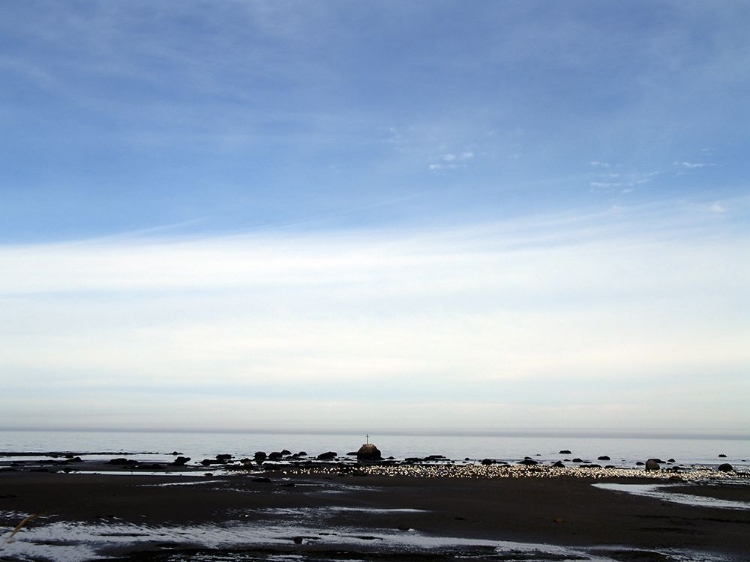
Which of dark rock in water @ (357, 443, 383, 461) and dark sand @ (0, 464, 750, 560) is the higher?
→ dark sand @ (0, 464, 750, 560)

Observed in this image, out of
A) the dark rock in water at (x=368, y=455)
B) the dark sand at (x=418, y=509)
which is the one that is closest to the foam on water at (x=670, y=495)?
the dark sand at (x=418, y=509)

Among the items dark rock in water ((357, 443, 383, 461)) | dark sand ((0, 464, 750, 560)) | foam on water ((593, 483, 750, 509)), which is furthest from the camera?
dark rock in water ((357, 443, 383, 461))

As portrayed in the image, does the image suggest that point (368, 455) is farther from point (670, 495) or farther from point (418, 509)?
point (418, 509)

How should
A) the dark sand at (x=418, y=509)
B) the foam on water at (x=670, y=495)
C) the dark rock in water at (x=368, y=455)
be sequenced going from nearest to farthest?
1. the dark sand at (x=418, y=509)
2. the foam on water at (x=670, y=495)
3. the dark rock in water at (x=368, y=455)

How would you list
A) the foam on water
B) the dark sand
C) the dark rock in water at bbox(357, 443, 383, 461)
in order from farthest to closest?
the dark rock in water at bbox(357, 443, 383, 461) → the foam on water → the dark sand

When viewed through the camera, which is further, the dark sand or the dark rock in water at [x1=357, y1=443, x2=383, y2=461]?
the dark rock in water at [x1=357, y1=443, x2=383, y2=461]

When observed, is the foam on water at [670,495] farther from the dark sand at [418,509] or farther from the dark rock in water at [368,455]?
the dark rock in water at [368,455]

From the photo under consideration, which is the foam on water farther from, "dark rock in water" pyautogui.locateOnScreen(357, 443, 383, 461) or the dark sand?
"dark rock in water" pyautogui.locateOnScreen(357, 443, 383, 461)

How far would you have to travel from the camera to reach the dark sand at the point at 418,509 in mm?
21172

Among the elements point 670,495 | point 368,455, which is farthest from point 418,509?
point 368,455

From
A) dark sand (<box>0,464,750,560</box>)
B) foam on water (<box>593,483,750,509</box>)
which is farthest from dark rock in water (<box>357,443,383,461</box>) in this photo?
foam on water (<box>593,483,750,509</box>)

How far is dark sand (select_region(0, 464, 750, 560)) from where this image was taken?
21.2 metres

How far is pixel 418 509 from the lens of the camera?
29266 mm

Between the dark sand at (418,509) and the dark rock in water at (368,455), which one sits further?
the dark rock in water at (368,455)
